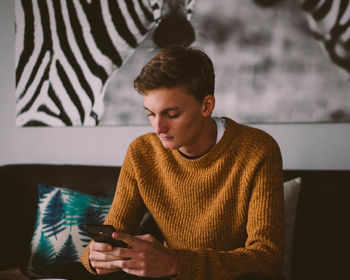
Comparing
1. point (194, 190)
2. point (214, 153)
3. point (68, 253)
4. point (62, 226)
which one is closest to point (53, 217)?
point (62, 226)

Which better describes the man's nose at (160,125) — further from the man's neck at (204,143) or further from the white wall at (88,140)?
the white wall at (88,140)

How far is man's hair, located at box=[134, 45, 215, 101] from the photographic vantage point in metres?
0.92

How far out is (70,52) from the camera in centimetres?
198

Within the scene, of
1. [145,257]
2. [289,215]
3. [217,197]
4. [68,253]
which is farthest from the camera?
[68,253]

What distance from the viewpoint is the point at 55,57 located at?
6.61 ft

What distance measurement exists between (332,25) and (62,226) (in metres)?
1.62

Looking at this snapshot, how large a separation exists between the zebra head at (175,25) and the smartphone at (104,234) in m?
1.24

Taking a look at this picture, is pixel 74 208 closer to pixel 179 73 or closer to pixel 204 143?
pixel 204 143

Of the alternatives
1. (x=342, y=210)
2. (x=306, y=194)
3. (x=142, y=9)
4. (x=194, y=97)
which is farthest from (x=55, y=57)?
(x=342, y=210)

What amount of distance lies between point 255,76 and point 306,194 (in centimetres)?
64

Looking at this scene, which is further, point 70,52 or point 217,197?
point 70,52

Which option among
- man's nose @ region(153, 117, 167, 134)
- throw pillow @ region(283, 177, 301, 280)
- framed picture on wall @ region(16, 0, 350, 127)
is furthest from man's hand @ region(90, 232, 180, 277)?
framed picture on wall @ region(16, 0, 350, 127)

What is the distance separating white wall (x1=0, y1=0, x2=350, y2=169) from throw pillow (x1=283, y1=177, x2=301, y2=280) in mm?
335

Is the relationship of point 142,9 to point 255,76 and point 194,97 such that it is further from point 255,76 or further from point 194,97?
point 194,97
